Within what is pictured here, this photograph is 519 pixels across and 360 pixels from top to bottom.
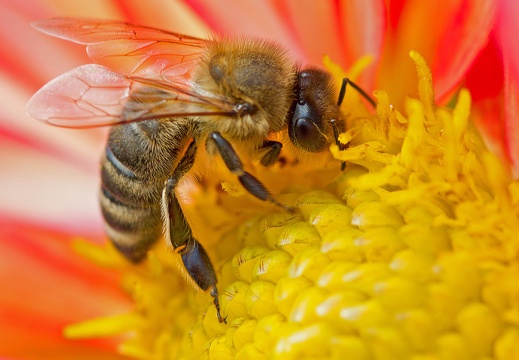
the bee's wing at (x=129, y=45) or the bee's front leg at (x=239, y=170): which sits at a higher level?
the bee's wing at (x=129, y=45)

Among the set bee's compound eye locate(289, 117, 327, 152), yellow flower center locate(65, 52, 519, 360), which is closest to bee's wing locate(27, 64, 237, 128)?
bee's compound eye locate(289, 117, 327, 152)

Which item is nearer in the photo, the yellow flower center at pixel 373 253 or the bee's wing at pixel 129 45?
the yellow flower center at pixel 373 253

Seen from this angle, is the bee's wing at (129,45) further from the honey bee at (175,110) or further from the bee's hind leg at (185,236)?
the bee's hind leg at (185,236)

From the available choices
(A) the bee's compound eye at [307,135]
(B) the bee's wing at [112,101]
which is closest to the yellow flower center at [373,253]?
(A) the bee's compound eye at [307,135]

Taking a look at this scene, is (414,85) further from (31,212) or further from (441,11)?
(31,212)

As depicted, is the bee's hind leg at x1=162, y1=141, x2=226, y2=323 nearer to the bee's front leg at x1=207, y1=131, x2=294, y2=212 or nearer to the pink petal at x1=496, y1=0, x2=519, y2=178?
the bee's front leg at x1=207, y1=131, x2=294, y2=212

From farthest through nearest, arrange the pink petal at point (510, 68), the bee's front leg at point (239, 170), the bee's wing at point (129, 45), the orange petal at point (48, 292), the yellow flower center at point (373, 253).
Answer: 1. the orange petal at point (48, 292)
2. the bee's wing at point (129, 45)
3. the bee's front leg at point (239, 170)
4. the pink petal at point (510, 68)
5. the yellow flower center at point (373, 253)

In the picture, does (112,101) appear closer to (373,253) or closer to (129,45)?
(129,45)
